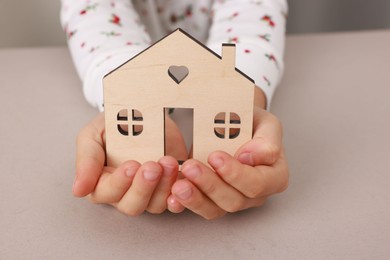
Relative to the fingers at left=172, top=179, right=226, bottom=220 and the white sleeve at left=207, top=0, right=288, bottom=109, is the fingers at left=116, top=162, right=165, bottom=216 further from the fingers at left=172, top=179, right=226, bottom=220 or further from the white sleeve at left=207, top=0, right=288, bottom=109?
the white sleeve at left=207, top=0, right=288, bottom=109

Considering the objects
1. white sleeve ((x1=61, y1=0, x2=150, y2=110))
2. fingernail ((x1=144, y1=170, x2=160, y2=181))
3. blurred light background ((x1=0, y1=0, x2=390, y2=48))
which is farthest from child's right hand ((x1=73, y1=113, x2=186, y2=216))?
blurred light background ((x1=0, y1=0, x2=390, y2=48))

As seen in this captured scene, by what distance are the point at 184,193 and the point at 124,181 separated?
0.16ft

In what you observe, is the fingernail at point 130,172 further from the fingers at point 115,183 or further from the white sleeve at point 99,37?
the white sleeve at point 99,37

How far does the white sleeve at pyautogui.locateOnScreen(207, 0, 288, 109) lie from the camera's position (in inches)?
26.8

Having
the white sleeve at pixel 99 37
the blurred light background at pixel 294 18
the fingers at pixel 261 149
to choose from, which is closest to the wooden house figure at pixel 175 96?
the fingers at pixel 261 149

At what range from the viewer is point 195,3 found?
939mm

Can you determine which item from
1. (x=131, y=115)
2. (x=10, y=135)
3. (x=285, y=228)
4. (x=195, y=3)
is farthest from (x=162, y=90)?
(x=195, y=3)

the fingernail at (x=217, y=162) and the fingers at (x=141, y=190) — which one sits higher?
the fingernail at (x=217, y=162)

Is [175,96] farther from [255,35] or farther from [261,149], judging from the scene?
[255,35]

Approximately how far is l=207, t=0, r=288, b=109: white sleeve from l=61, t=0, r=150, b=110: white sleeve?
0.10 m

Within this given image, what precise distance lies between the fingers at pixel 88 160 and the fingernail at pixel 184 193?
0.07 meters

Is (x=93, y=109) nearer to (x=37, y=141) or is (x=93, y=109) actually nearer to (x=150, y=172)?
(x=37, y=141)

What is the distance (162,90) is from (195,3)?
1.65 feet

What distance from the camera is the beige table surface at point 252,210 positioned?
Answer: 0.46 metres
